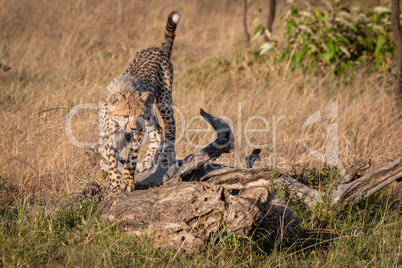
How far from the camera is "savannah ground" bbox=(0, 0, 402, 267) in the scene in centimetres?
305

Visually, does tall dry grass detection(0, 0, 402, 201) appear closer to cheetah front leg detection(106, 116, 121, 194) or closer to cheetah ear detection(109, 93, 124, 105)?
cheetah front leg detection(106, 116, 121, 194)

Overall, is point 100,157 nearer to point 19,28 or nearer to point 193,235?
point 193,235

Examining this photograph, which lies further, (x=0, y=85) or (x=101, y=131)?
(x=0, y=85)

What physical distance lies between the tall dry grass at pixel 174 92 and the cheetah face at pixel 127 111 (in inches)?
26.1

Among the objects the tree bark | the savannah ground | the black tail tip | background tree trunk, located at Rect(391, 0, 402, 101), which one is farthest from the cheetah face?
background tree trunk, located at Rect(391, 0, 402, 101)

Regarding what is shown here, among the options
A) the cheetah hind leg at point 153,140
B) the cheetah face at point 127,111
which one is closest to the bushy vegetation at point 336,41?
the cheetah hind leg at point 153,140

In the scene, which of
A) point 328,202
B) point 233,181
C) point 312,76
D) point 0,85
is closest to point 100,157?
point 233,181

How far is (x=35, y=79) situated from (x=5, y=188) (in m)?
3.58

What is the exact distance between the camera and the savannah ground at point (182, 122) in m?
3.05

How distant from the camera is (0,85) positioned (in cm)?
648

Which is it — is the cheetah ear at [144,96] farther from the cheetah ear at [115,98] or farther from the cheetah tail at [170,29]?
the cheetah tail at [170,29]

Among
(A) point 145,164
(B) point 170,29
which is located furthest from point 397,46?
(A) point 145,164

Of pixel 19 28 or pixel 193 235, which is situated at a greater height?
pixel 19 28

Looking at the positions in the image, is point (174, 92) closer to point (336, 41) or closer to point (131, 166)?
point (336, 41)
